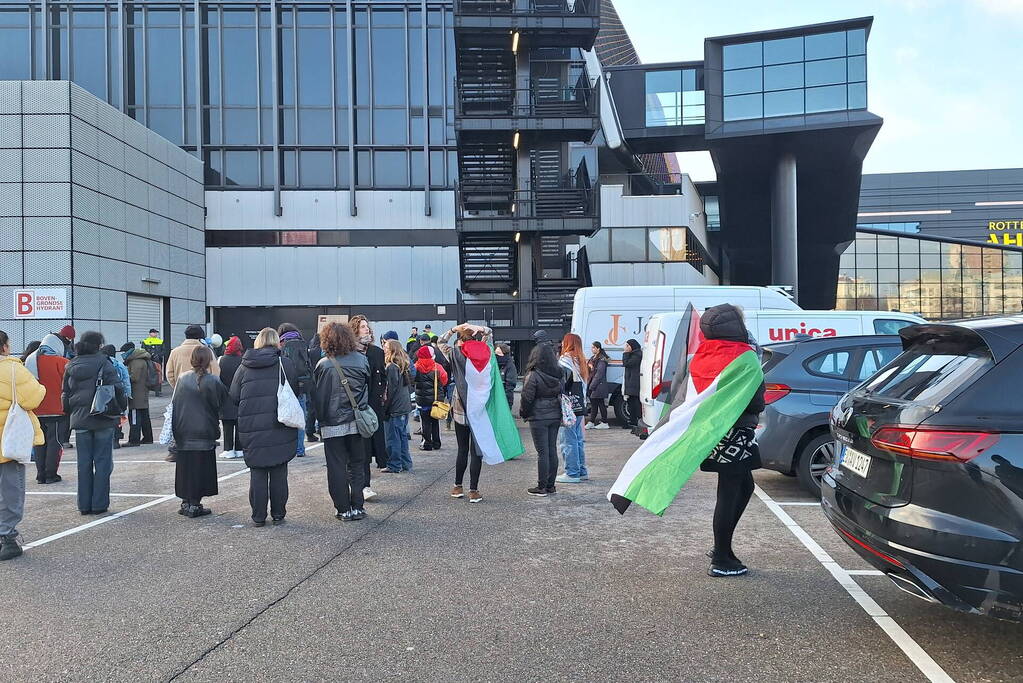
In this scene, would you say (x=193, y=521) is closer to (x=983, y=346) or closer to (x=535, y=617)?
(x=535, y=617)

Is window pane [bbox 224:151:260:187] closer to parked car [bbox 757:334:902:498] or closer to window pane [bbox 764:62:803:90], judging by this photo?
window pane [bbox 764:62:803:90]

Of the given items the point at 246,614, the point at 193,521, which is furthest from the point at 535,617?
the point at 193,521

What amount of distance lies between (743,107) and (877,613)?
88.7ft

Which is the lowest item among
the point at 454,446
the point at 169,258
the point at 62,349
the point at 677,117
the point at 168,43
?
the point at 454,446

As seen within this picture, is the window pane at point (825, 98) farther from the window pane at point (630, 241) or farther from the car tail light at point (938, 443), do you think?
the car tail light at point (938, 443)

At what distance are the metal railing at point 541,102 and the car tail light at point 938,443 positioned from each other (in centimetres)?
2205

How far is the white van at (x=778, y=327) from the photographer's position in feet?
38.3

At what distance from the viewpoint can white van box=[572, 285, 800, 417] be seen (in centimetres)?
1516

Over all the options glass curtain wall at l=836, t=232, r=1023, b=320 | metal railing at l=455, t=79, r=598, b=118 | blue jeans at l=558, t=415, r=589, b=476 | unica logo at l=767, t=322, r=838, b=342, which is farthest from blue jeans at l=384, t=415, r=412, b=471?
glass curtain wall at l=836, t=232, r=1023, b=320

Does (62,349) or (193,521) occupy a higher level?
(62,349)

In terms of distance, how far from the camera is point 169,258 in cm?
2930

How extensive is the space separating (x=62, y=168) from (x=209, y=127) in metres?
14.0

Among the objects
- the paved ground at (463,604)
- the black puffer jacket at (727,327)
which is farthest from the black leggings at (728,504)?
the black puffer jacket at (727,327)

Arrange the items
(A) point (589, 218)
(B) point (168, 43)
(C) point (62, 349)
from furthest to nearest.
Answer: (B) point (168, 43) → (A) point (589, 218) → (C) point (62, 349)
